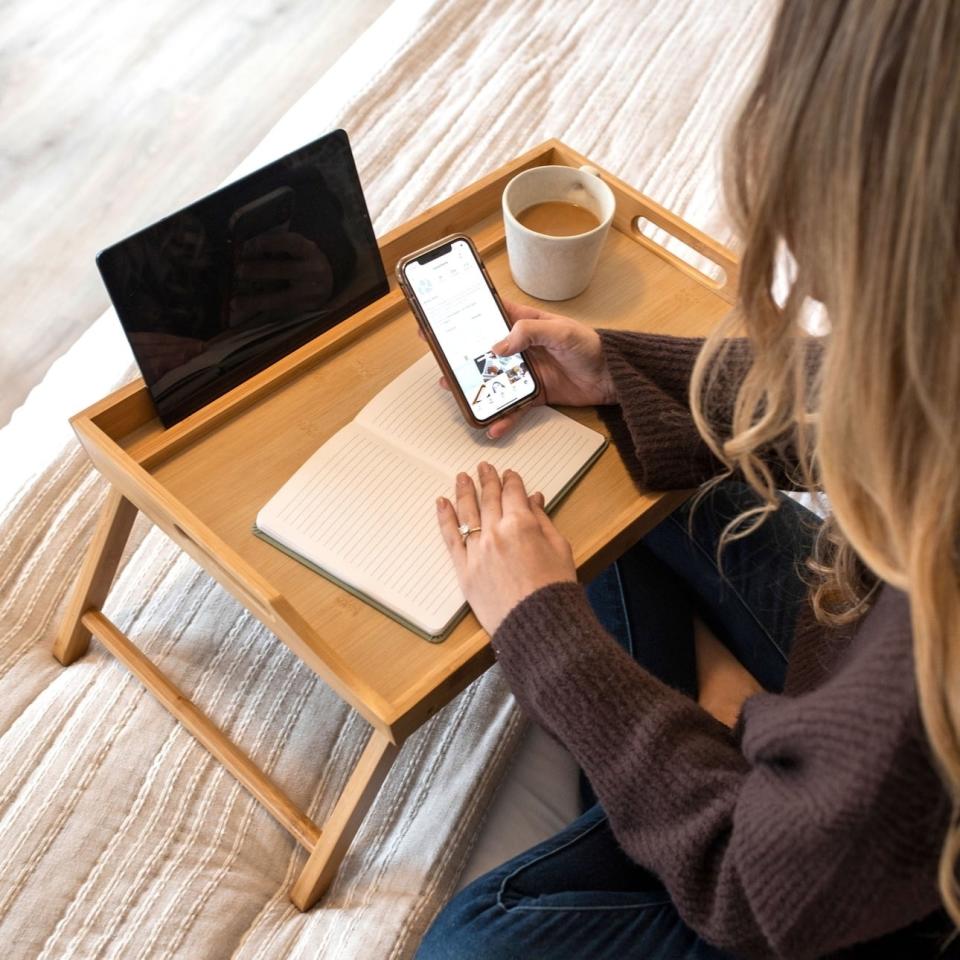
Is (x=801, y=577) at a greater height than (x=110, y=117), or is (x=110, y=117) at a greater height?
(x=110, y=117)

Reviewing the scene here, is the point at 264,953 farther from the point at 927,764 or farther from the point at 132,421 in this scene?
the point at 927,764

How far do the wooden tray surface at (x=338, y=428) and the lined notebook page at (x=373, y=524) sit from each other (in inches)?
0.7

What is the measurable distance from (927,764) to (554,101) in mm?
1295

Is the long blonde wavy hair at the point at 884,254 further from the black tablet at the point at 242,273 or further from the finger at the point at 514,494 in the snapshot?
the black tablet at the point at 242,273

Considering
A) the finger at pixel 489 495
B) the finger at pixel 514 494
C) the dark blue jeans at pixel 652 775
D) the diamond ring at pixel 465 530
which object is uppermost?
the diamond ring at pixel 465 530

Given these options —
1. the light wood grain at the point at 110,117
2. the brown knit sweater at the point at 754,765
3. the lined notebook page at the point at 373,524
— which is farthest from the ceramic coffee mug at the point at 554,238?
the light wood grain at the point at 110,117

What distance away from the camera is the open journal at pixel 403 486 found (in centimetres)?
74

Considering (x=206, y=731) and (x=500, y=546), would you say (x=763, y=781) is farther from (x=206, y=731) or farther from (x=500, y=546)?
(x=206, y=731)

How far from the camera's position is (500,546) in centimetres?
73

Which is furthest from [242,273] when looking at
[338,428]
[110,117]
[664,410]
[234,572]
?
[110,117]

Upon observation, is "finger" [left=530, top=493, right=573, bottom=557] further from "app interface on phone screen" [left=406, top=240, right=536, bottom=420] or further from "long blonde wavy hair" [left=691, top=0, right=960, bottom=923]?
"long blonde wavy hair" [left=691, top=0, right=960, bottom=923]

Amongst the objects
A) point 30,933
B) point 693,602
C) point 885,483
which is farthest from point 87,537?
point 885,483

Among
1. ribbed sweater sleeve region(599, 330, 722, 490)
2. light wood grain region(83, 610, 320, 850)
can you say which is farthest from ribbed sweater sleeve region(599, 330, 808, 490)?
light wood grain region(83, 610, 320, 850)

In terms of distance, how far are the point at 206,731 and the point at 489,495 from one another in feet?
1.32
